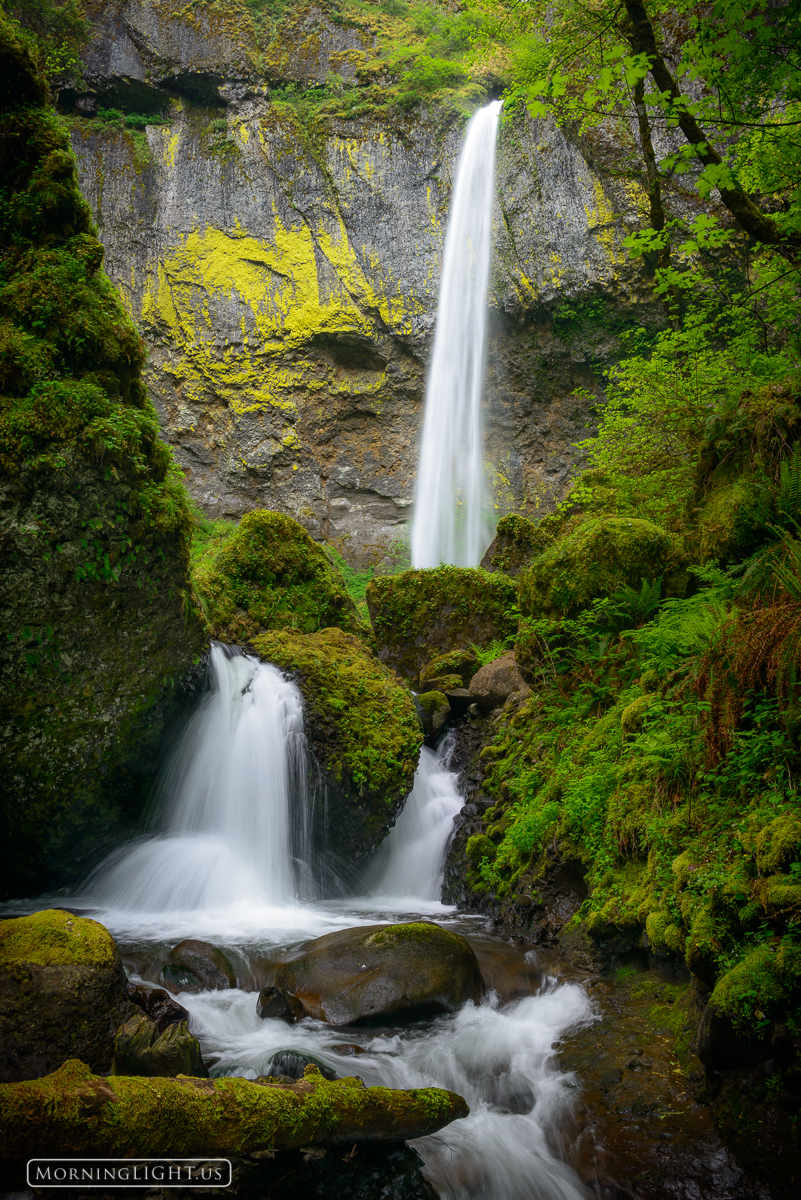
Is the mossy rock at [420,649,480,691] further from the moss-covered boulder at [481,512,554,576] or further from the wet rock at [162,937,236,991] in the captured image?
the wet rock at [162,937,236,991]

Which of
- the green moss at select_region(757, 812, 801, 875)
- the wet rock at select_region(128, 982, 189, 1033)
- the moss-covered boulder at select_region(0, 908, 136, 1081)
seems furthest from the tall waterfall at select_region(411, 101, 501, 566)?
the green moss at select_region(757, 812, 801, 875)

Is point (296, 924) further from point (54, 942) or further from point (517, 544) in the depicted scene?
point (517, 544)

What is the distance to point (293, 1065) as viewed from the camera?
3.52 metres

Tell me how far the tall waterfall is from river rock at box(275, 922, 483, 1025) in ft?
59.8

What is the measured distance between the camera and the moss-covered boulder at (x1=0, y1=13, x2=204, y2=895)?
5434mm

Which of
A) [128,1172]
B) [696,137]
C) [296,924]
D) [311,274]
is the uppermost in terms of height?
[311,274]

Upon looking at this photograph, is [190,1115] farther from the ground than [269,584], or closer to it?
closer to it

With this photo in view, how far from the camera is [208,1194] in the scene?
8.05ft

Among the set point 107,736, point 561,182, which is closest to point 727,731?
point 107,736

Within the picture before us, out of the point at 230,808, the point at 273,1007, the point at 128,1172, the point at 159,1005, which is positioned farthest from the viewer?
the point at 230,808

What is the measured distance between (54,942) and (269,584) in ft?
19.9

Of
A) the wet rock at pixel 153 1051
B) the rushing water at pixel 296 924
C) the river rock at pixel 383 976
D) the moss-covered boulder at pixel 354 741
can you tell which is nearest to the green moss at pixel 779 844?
the rushing water at pixel 296 924

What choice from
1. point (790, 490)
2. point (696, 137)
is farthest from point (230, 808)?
point (696, 137)

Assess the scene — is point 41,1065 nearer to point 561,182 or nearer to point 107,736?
point 107,736
